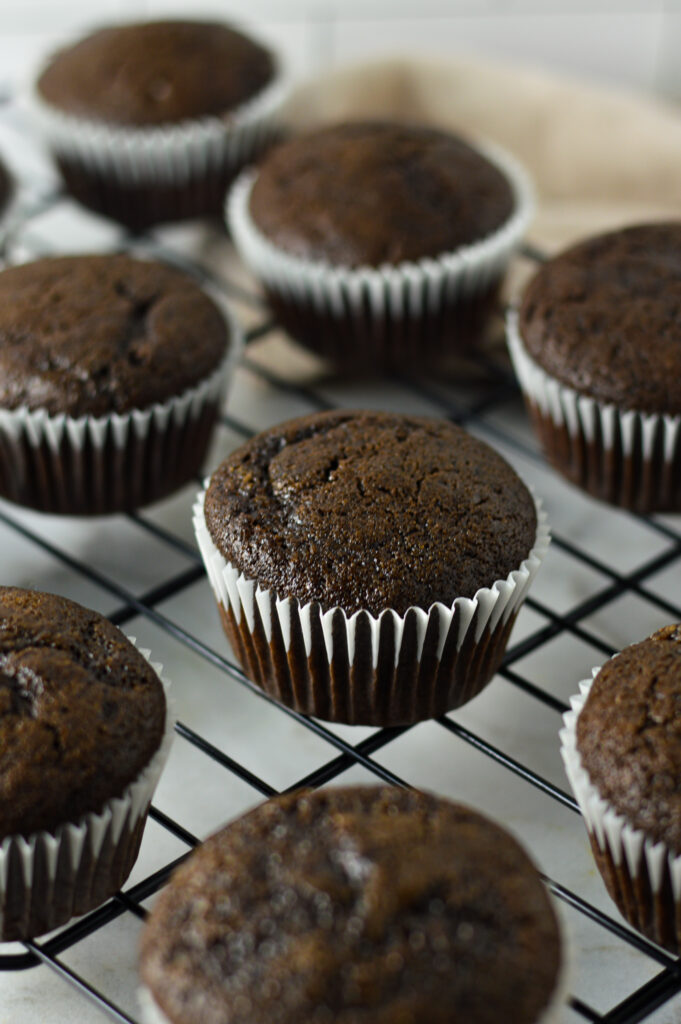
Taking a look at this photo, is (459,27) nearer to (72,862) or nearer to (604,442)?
(604,442)

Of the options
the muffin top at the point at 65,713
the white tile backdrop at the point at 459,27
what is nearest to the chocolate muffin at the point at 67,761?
the muffin top at the point at 65,713

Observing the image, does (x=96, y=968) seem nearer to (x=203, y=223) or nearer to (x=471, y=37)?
(x=203, y=223)

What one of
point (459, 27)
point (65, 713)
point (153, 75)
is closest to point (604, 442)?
point (65, 713)

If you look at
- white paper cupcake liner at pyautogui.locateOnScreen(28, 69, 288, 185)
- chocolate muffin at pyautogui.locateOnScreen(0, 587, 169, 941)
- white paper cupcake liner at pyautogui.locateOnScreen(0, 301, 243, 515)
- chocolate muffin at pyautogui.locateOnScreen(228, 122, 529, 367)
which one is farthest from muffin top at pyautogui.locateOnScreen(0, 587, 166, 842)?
white paper cupcake liner at pyautogui.locateOnScreen(28, 69, 288, 185)

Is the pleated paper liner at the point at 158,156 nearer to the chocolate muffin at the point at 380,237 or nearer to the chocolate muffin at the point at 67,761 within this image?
the chocolate muffin at the point at 380,237

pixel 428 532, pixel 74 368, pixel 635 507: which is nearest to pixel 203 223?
pixel 74 368

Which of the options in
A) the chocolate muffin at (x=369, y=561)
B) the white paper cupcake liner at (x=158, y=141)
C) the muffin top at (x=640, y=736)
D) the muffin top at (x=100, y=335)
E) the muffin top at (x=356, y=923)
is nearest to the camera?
the muffin top at (x=356, y=923)
